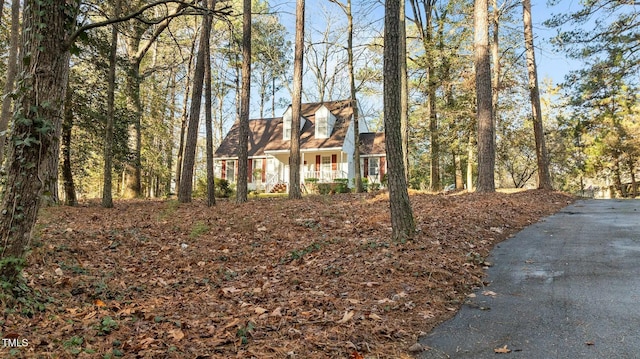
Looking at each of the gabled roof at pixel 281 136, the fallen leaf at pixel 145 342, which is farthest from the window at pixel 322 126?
the fallen leaf at pixel 145 342

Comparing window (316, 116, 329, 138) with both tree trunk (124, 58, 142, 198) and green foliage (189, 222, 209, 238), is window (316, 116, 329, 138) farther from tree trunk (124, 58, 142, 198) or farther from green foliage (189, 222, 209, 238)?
green foliage (189, 222, 209, 238)

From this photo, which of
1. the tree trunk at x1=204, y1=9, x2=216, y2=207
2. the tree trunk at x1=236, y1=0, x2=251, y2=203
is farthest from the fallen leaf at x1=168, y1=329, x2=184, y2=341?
the tree trunk at x1=236, y1=0, x2=251, y2=203

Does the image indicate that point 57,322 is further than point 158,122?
No

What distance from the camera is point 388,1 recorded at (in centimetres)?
538

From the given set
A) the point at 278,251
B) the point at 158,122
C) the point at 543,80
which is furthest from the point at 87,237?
the point at 543,80

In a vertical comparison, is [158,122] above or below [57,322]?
above

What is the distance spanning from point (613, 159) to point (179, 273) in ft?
79.9

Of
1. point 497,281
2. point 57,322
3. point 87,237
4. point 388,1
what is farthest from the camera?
point 87,237

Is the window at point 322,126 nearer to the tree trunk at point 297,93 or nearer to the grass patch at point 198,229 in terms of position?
the tree trunk at point 297,93

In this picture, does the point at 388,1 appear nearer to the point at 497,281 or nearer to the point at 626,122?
the point at 497,281

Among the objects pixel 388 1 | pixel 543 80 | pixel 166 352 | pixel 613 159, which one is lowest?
pixel 166 352

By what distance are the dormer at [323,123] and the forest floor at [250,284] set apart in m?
16.4

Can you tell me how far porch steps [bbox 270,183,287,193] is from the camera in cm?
2347

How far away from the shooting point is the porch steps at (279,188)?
77.0ft
